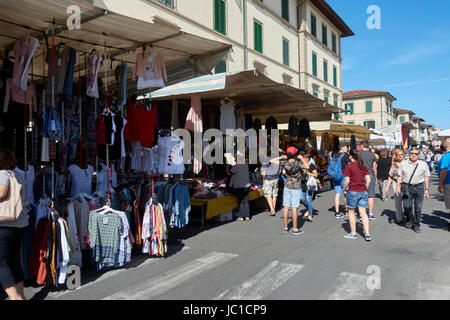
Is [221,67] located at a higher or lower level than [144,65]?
higher

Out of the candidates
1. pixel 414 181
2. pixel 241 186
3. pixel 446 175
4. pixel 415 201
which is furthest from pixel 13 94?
pixel 446 175

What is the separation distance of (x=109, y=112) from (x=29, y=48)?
135 centimetres

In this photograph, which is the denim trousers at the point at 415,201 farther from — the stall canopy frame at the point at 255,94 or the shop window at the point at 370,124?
the shop window at the point at 370,124

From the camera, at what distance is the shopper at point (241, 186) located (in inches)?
314

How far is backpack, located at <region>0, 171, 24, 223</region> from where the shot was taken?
328 centimetres

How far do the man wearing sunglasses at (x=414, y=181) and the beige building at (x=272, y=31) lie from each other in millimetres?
5543

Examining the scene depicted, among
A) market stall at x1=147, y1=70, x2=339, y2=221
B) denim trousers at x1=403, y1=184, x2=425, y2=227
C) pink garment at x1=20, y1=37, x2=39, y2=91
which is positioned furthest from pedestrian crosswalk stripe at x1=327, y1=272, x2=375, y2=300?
pink garment at x1=20, y1=37, x2=39, y2=91

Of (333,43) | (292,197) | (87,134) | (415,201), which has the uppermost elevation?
(333,43)

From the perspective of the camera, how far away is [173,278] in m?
4.30

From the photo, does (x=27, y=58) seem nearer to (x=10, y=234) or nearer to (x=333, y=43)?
(x=10, y=234)

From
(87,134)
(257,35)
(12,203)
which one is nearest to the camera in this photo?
(12,203)

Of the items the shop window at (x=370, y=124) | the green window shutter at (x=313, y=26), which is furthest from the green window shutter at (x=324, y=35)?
the shop window at (x=370, y=124)

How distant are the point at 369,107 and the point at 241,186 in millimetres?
46302

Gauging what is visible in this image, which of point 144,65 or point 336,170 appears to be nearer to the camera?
point 144,65
